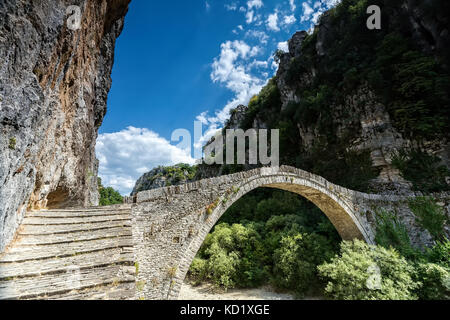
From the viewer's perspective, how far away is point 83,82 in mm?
5754

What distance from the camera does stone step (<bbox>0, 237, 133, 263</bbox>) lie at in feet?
8.38

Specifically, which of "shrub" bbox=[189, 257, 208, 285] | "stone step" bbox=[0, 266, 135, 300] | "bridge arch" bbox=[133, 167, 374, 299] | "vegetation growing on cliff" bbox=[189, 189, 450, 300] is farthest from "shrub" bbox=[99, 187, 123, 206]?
"stone step" bbox=[0, 266, 135, 300]

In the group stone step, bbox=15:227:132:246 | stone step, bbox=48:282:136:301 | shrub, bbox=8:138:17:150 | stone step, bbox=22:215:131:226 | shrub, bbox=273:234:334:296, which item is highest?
shrub, bbox=8:138:17:150

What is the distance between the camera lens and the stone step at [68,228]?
3.20 meters

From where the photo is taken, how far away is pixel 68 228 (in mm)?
3488

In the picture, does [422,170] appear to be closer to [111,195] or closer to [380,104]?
[380,104]

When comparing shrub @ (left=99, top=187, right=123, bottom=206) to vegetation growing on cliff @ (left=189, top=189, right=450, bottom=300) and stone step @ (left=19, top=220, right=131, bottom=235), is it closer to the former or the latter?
vegetation growing on cliff @ (left=189, top=189, right=450, bottom=300)

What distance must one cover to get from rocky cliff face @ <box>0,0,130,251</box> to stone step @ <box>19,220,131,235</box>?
0.83ft

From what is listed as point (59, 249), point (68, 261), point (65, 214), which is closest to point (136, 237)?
point (65, 214)

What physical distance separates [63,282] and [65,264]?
31 centimetres

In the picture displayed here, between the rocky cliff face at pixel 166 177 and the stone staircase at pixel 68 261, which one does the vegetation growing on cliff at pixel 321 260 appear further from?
the rocky cliff face at pixel 166 177

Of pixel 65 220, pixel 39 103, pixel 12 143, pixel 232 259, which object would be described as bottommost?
pixel 232 259

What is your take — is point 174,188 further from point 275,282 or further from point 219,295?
point 275,282

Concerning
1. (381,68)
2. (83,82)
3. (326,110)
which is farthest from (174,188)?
(381,68)
